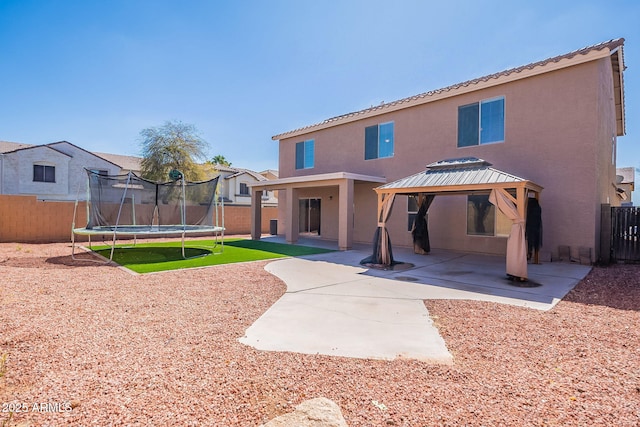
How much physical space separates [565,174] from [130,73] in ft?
46.1

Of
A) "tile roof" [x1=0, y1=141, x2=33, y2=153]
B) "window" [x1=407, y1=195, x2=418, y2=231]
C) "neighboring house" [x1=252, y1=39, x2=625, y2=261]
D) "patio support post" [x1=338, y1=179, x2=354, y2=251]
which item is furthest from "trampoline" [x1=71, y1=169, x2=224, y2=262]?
"tile roof" [x1=0, y1=141, x2=33, y2=153]

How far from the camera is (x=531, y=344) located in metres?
3.66

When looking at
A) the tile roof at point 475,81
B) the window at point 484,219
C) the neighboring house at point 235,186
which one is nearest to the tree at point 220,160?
the neighboring house at point 235,186

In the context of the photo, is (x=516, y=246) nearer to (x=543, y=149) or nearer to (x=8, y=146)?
(x=543, y=149)

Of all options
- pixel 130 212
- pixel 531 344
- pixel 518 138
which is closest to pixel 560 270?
pixel 518 138

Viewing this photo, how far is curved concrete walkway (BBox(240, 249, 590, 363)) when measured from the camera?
12.0ft

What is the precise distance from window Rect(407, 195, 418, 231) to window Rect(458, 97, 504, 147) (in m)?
2.50

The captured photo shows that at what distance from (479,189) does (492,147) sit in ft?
11.0

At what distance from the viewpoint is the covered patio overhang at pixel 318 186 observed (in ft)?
39.2

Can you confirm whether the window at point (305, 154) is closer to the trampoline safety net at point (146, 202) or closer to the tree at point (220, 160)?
the trampoline safety net at point (146, 202)

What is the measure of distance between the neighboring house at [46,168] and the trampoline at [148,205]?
12.9 metres

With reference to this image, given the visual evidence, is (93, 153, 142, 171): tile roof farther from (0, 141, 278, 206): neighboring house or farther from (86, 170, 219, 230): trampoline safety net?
(86, 170, 219, 230): trampoline safety net

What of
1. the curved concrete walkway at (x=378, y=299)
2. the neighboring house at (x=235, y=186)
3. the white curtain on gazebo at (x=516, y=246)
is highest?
the neighboring house at (x=235, y=186)

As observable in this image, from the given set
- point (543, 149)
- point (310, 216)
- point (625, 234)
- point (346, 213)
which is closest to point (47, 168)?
point (310, 216)
